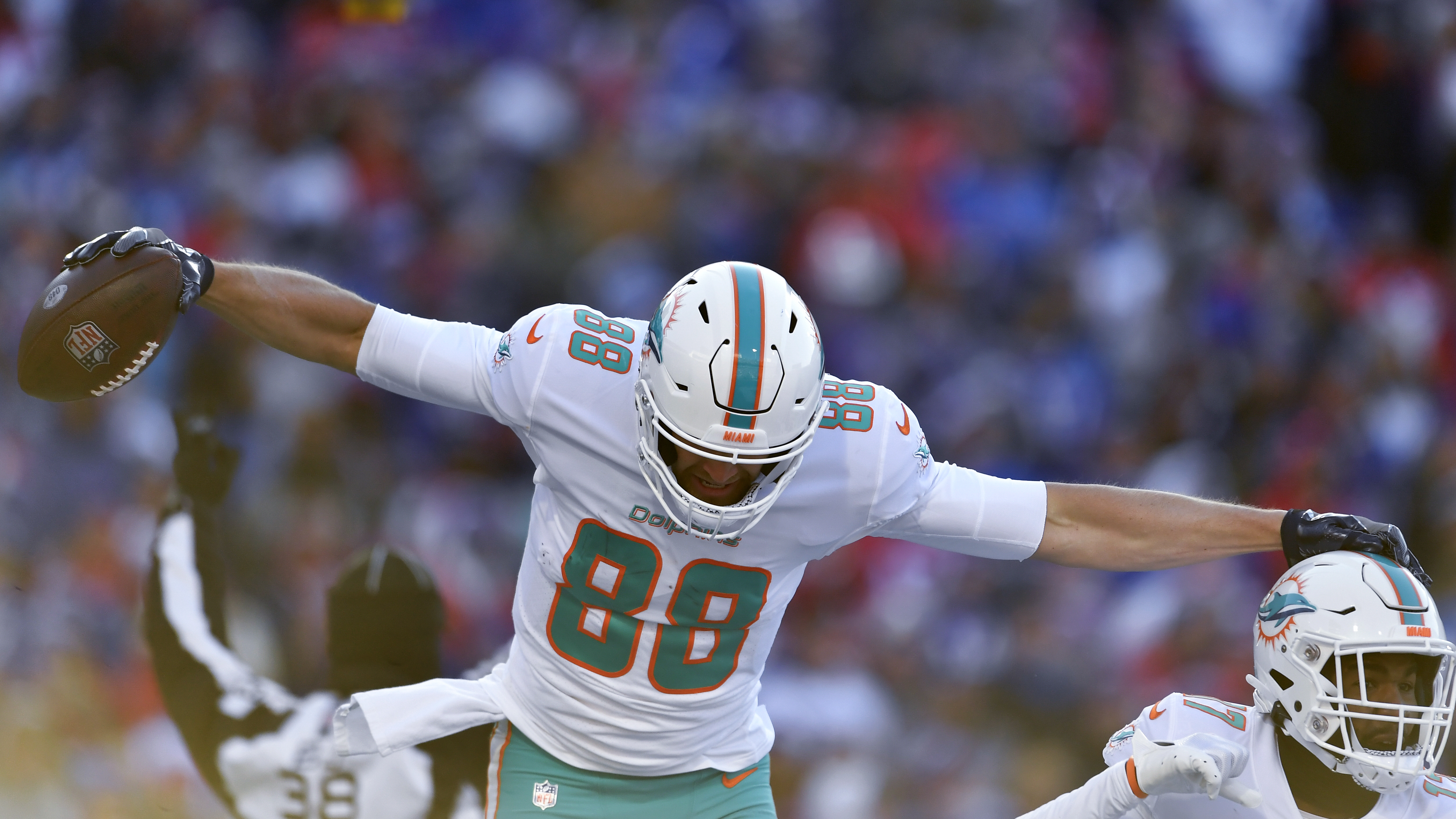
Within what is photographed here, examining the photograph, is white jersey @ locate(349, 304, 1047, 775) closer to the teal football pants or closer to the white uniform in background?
the teal football pants

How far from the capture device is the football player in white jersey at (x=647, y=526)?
2914mm

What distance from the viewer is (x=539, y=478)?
3053mm

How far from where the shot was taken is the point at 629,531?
294cm

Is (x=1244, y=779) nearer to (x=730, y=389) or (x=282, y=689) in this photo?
(x=730, y=389)

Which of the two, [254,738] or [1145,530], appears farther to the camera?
[254,738]

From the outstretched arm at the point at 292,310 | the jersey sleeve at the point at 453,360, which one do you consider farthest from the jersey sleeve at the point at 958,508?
the outstretched arm at the point at 292,310

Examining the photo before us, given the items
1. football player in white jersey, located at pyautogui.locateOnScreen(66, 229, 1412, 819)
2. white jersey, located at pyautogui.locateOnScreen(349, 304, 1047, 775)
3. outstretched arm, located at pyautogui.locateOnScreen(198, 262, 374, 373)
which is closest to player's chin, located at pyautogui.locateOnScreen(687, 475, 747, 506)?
football player in white jersey, located at pyautogui.locateOnScreen(66, 229, 1412, 819)

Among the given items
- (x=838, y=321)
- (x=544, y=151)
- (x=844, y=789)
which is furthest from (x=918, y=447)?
(x=544, y=151)

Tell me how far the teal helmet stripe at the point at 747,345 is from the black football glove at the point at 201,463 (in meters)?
1.68

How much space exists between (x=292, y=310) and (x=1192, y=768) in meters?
2.01

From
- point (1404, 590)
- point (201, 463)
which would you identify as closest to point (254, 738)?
point (201, 463)

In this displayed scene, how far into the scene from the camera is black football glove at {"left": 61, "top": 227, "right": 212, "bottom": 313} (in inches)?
116

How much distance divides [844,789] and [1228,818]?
249 centimetres

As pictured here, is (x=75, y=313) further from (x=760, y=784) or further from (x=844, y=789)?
(x=844, y=789)
